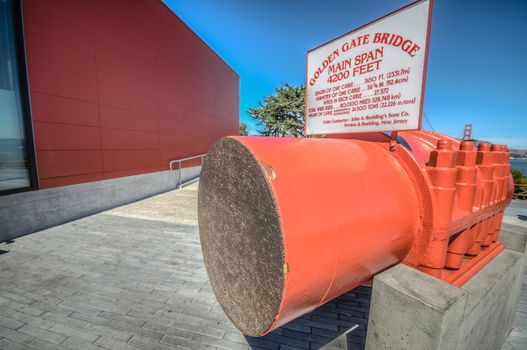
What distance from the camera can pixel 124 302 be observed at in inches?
130

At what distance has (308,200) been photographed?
3.95 ft

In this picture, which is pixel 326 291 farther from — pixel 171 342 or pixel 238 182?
pixel 171 342

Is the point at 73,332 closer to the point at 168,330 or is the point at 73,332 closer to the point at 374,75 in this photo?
the point at 168,330

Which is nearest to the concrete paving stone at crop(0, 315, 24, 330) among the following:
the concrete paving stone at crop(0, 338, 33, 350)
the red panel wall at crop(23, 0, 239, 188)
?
the concrete paving stone at crop(0, 338, 33, 350)

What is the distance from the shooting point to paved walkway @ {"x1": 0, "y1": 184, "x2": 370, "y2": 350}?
268 centimetres

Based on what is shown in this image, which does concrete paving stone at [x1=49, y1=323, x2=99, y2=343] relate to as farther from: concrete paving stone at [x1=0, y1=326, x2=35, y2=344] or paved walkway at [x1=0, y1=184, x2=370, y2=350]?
concrete paving stone at [x1=0, y1=326, x2=35, y2=344]

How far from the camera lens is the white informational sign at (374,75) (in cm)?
180

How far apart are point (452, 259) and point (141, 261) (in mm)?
4840

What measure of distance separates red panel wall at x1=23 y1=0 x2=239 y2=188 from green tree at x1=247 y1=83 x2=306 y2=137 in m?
13.2

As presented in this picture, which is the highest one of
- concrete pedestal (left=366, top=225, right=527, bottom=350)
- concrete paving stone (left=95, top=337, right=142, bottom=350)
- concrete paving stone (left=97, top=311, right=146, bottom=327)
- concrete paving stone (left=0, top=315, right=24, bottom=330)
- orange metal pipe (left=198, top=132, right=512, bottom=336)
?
orange metal pipe (left=198, top=132, right=512, bottom=336)

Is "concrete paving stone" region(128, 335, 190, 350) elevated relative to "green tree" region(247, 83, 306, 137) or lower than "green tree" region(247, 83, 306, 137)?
lower

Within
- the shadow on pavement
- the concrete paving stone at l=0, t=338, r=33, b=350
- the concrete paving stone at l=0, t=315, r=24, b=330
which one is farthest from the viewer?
the concrete paving stone at l=0, t=315, r=24, b=330

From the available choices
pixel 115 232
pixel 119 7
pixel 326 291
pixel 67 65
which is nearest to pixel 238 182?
pixel 326 291

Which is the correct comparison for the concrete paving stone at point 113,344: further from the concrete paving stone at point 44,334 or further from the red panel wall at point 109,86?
the red panel wall at point 109,86
